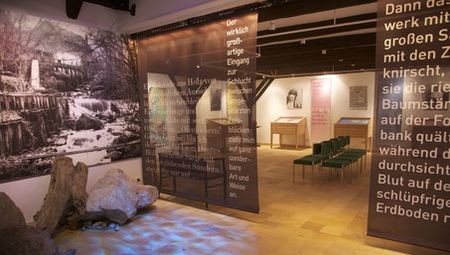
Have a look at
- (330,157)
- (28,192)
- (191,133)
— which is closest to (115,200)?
(28,192)

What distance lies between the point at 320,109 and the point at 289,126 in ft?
4.17

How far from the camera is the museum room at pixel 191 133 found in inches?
105

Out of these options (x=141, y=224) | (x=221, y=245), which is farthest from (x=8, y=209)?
(x=221, y=245)

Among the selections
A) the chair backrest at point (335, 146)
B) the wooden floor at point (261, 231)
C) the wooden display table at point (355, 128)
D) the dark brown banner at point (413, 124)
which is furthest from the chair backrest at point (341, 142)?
the dark brown banner at point (413, 124)

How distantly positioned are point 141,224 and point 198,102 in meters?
1.79

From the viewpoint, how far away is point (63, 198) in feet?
11.8

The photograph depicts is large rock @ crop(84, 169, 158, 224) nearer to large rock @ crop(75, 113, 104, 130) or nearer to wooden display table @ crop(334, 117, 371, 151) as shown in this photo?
large rock @ crop(75, 113, 104, 130)

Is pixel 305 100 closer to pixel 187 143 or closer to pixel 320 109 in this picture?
pixel 320 109

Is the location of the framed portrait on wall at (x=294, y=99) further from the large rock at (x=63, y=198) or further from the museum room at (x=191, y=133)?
the large rock at (x=63, y=198)

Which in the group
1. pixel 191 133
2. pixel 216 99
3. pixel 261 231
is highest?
pixel 216 99

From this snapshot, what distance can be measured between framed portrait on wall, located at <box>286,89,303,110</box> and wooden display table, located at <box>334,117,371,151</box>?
1.67 metres

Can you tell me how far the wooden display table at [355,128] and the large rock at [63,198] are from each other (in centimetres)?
826

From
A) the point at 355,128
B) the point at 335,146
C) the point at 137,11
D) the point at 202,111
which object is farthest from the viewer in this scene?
the point at 355,128

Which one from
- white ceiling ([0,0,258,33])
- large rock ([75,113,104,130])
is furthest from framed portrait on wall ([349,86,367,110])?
large rock ([75,113,104,130])
